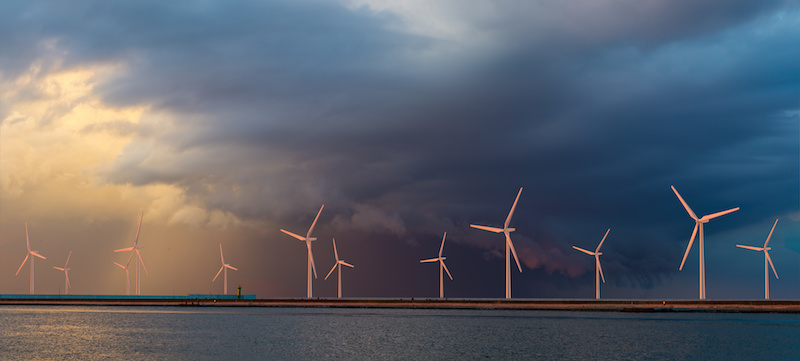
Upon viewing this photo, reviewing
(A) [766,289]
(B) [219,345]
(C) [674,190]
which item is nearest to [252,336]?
(B) [219,345]

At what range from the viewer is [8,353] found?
84.5m

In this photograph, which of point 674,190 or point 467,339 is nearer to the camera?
point 467,339

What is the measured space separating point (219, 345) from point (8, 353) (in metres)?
25.5

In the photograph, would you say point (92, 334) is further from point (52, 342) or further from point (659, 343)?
point (659, 343)

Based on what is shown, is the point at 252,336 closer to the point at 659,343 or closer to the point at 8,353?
the point at 8,353

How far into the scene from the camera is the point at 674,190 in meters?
167

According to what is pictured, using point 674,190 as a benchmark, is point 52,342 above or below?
below

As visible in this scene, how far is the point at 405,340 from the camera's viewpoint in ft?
348

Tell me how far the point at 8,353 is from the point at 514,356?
5918 centimetres

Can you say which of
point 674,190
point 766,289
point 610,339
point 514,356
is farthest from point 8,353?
point 766,289

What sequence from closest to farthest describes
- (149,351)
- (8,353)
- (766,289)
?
1. (8,353)
2. (149,351)
3. (766,289)

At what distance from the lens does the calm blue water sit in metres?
86.4

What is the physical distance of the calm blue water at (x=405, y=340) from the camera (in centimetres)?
8644

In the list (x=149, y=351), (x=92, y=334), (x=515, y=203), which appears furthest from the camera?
(x=515, y=203)
